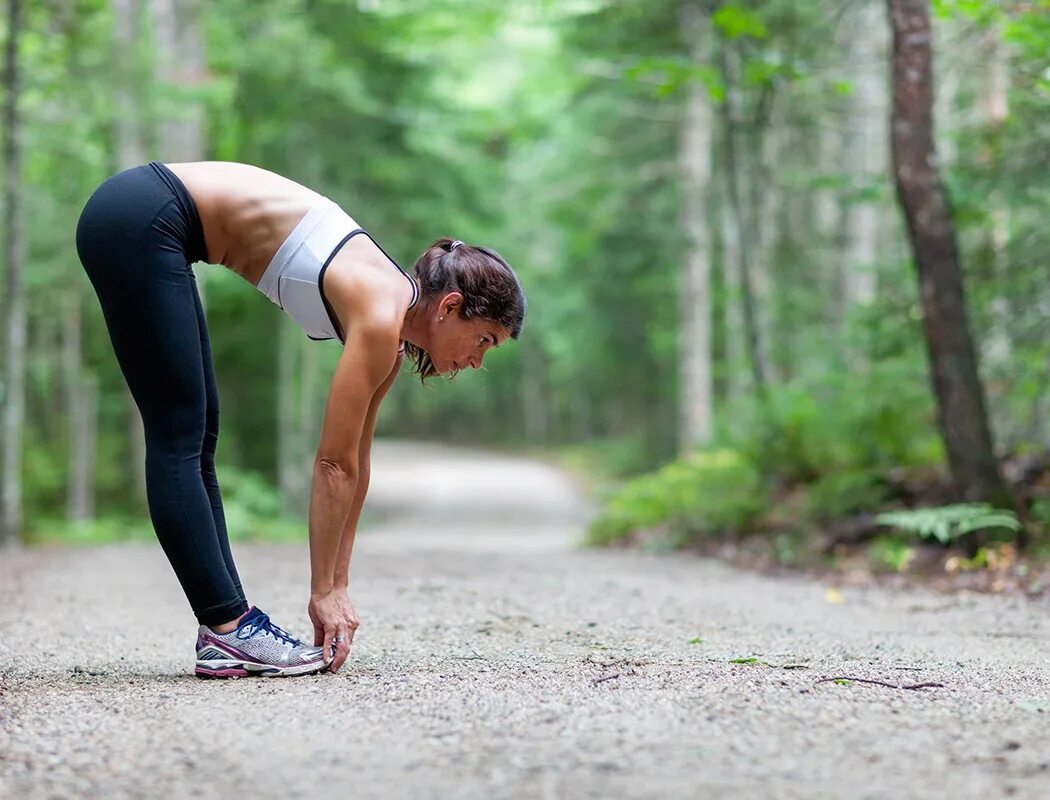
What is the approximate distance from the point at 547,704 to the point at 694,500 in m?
8.77

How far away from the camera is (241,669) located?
358cm

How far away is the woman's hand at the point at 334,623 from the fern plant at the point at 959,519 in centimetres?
483

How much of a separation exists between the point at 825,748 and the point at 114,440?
70.4ft

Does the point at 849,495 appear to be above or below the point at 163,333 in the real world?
below

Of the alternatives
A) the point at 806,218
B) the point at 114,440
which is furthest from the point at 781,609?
the point at 114,440

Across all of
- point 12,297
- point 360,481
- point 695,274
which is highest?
point 695,274

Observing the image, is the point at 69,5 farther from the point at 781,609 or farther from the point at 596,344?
the point at 596,344

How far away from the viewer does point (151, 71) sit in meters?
12.6

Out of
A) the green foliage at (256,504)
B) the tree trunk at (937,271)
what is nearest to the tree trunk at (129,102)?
the green foliage at (256,504)

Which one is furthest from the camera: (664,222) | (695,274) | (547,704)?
(664,222)

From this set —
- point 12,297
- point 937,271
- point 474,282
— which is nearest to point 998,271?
point 937,271

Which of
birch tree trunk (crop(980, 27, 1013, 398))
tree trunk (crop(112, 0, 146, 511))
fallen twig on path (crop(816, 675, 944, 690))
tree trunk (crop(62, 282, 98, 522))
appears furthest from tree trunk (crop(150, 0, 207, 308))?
fallen twig on path (crop(816, 675, 944, 690))

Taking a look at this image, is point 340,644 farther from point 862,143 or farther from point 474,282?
point 862,143

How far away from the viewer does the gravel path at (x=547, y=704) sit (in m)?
2.37
